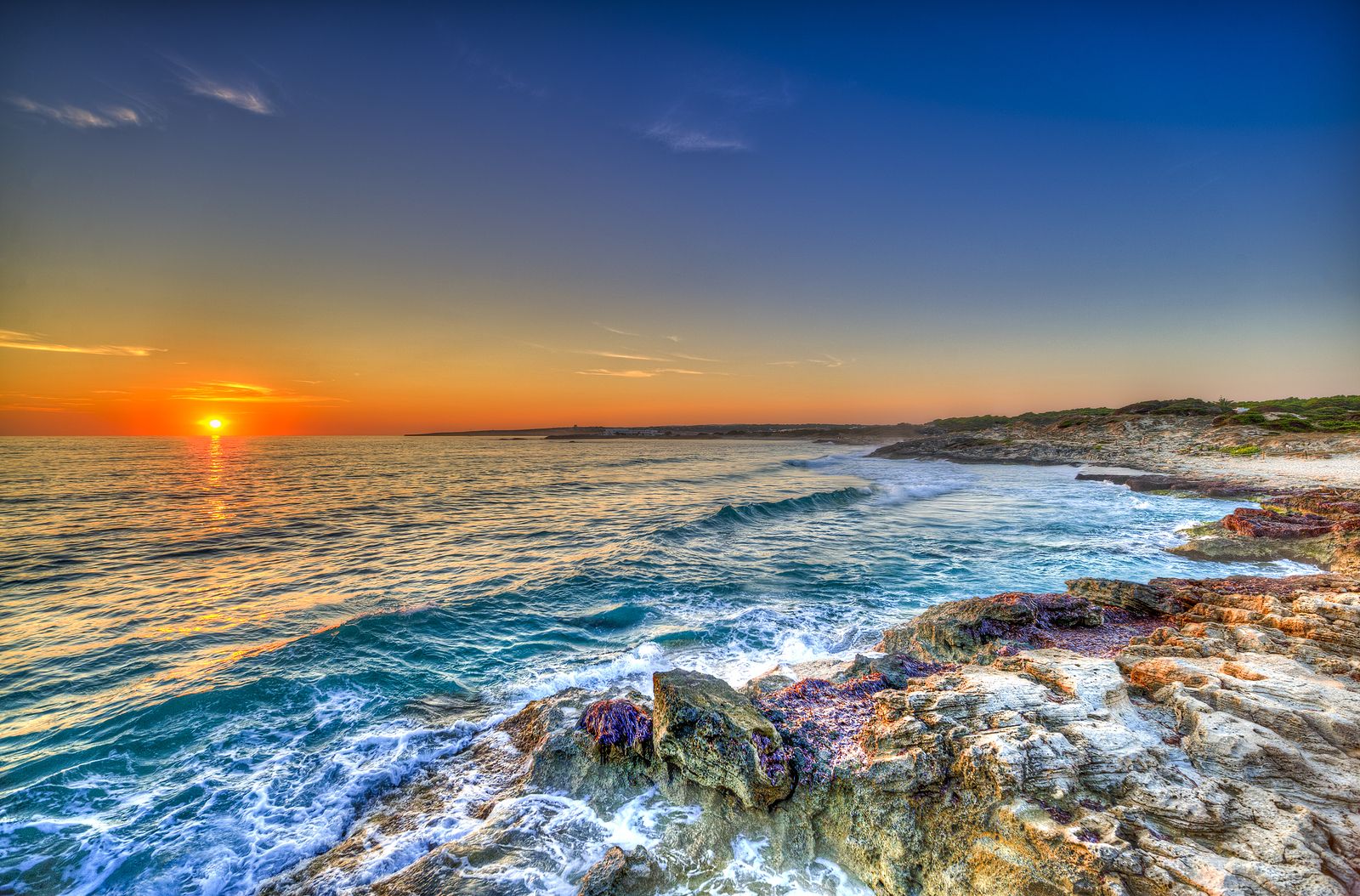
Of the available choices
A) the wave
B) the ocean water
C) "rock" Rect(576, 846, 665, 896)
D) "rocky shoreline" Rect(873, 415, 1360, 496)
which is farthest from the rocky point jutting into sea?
"rocky shoreline" Rect(873, 415, 1360, 496)

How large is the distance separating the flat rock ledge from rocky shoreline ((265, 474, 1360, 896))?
0.8 inches

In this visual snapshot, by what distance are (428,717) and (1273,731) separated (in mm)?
11589

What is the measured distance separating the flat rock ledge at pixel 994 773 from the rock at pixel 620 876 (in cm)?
2

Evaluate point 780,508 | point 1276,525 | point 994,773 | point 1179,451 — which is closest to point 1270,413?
point 1179,451

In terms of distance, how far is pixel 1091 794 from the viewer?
4.80 m

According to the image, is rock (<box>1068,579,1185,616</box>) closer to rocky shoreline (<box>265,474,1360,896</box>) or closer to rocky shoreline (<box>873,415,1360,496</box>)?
rocky shoreline (<box>265,474,1360,896</box>)

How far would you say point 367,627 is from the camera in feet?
40.5

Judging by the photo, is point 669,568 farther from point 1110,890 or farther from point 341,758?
point 1110,890

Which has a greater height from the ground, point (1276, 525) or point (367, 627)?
point (1276, 525)

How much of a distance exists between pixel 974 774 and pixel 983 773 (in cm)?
9

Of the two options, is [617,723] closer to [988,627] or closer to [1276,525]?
[988,627]

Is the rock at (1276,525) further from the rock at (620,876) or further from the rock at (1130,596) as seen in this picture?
the rock at (620,876)

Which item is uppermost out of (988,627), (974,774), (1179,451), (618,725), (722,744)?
(1179,451)

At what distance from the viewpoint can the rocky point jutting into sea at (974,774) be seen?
4.36m
